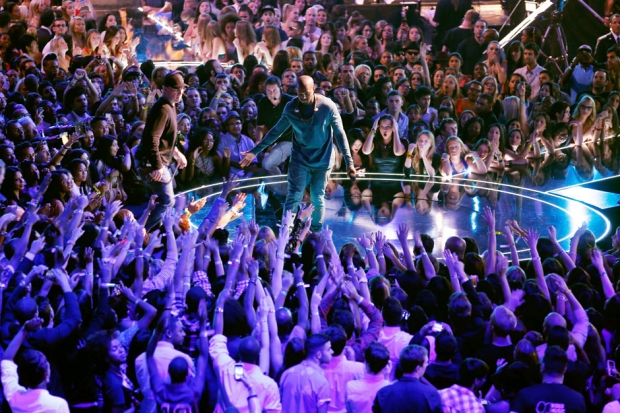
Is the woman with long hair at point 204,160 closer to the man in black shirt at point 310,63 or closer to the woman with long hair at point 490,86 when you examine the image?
the man in black shirt at point 310,63

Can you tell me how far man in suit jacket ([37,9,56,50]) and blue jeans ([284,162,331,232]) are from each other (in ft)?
18.6

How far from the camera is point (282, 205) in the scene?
9.13 m

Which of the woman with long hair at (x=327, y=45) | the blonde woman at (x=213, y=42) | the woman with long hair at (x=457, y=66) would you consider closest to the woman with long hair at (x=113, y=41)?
the blonde woman at (x=213, y=42)

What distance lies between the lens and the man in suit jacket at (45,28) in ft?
40.9

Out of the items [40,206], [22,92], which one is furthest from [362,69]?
[40,206]

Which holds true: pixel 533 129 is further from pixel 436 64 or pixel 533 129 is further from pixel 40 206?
pixel 40 206

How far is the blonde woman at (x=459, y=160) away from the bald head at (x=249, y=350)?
220 inches

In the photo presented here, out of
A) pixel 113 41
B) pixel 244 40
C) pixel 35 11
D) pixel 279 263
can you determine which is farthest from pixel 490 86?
pixel 279 263

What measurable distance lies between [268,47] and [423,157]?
12.8ft

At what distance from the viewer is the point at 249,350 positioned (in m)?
4.44

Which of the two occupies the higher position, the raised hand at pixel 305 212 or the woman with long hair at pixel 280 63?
the woman with long hair at pixel 280 63

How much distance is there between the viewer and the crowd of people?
14.7 ft

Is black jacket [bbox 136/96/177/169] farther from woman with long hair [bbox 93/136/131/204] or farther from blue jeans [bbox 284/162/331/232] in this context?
blue jeans [bbox 284/162/331/232]

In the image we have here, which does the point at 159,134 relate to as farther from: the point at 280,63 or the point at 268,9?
the point at 268,9
